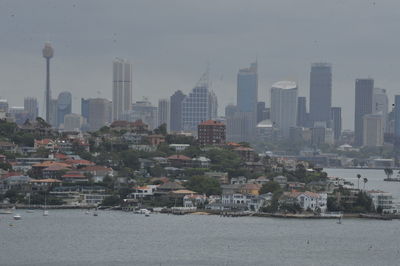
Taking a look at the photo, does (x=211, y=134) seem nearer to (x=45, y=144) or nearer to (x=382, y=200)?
(x=45, y=144)

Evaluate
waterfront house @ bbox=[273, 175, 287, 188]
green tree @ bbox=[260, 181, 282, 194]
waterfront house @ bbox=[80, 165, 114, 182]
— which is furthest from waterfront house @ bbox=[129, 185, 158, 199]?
waterfront house @ bbox=[273, 175, 287, 188]

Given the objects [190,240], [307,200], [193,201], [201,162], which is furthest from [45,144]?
[190,240]

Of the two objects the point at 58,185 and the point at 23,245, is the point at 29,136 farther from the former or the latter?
the point at 23,245

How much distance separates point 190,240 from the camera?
60.4m

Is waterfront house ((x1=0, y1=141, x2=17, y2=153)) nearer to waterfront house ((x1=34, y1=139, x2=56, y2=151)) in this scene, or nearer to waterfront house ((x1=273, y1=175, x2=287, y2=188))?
waterfront house ((x1=34, y1=139, x2=56, y2=151))

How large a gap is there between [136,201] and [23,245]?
2450cm

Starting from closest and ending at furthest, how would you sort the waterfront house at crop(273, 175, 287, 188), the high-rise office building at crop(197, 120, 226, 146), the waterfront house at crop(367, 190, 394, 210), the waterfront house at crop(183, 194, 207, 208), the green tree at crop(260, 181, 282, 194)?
1. the waterfront house at crop(367, 190, 394, 210)
2. the waterfront house at crop(183, 194, 207, 208)
3. the green tree at crop(260, 181, 282, 194)
4. the waterfront house at crop(273, 175, 287, 188)
5. the high-rise office building at crop(197, 120, 226, 146)

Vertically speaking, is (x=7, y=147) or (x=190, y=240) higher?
(x=7, y=147)

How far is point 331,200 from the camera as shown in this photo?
79.4m

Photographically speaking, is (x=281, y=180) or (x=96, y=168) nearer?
(x=96, y=168)

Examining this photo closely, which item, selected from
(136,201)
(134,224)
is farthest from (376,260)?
(136,201)

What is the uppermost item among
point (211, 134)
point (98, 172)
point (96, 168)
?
point (211, 134)

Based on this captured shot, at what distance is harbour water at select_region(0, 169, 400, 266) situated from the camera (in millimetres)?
53469

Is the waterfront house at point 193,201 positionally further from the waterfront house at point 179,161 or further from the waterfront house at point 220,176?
the waterfront house at point 179,161
